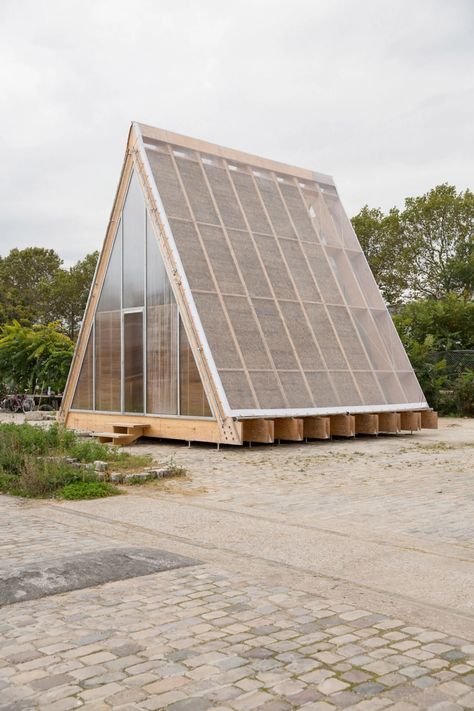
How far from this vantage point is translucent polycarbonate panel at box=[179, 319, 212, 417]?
50.5 feet

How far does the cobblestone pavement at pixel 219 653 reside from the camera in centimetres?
349

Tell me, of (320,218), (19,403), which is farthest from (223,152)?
(19,403)

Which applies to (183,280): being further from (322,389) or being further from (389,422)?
(389,422)

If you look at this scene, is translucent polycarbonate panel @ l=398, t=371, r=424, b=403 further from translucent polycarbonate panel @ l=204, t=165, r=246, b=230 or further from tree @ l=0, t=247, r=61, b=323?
tree @ l=0, t=247, r=61, b=323

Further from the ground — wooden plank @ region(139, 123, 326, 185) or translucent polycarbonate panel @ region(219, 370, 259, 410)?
wooden plank @ region(139, 123, 326, 185)

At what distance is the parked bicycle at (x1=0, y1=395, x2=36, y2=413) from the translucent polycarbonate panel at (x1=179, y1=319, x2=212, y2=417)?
13.5m

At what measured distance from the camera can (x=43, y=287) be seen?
5125cm

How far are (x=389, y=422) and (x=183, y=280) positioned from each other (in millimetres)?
6046

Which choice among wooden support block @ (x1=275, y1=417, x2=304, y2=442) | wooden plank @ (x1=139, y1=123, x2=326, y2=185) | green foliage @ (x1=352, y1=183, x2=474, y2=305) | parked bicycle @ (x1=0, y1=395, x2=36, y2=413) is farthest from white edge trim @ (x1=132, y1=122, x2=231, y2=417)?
green foliage @ (x1=352, y1=183, x2=474, y2=305)

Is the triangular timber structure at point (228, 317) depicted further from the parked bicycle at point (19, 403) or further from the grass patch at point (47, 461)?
the parked bicycle at point (19, 403)

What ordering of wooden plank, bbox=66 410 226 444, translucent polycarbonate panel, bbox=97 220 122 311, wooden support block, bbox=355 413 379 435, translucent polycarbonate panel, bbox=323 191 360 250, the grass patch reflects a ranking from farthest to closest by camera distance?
1. translucent polycarbonate panel, bbox=323 191 360 250
2. translucent polycarbonate panel, bbox=97 220 122 311
3. wooden support block, bbox=355 413 379 435
4. wooden plank, bbox=66 410 226 444
5. the grass patch

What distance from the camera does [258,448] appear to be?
15.3 metres

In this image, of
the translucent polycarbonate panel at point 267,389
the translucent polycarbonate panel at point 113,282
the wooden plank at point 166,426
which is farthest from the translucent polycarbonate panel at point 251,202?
the wooden plank at point 166,426

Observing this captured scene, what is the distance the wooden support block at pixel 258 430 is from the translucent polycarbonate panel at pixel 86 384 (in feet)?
17.3
